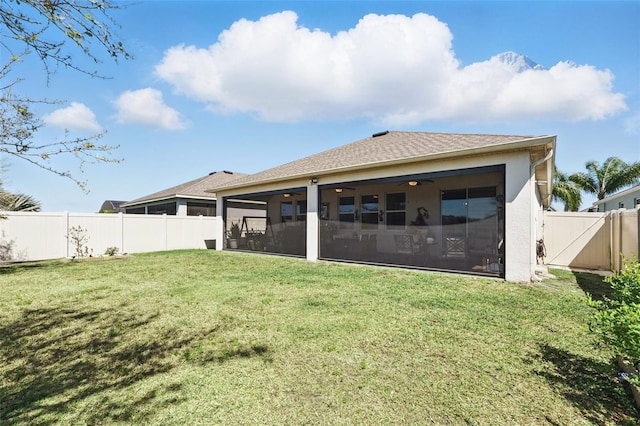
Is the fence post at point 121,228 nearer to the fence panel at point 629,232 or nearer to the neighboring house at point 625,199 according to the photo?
the fence panel at point 629,232

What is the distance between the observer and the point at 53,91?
5.06 m

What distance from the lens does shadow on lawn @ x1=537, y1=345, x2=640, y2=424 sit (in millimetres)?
2363

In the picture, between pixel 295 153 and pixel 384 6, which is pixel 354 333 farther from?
pixel 295 153

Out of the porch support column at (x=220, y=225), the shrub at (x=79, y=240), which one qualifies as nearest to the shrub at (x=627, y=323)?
the porch support column at (x=220, y=225)

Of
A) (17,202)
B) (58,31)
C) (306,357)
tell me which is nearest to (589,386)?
(306,357)

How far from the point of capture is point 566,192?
77.5ft

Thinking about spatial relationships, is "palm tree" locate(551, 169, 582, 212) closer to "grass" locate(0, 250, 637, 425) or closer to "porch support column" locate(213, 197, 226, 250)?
"grass" locate(0, 250, 637, 425)

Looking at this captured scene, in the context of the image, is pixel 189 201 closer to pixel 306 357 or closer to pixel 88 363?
pixel 88 363

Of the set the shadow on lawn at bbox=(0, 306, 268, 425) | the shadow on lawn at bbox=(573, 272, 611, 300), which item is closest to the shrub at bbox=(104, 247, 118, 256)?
the shadow on lawn at bbox=(0, 306, 268, 425)

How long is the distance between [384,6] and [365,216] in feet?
24.2

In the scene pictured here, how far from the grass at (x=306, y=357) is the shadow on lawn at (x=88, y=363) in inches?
0.6

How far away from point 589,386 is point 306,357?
8.61ft

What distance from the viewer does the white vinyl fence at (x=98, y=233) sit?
11375 millimetres

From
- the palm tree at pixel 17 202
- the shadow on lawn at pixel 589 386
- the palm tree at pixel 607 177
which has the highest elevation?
the palm tree at pixel 607 177
